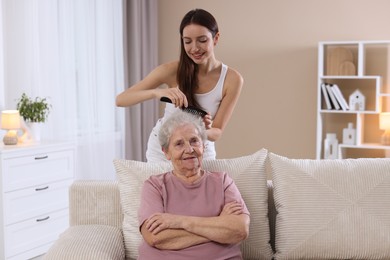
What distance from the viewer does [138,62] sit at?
18.6 ft

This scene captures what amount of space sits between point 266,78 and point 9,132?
2.60 metres

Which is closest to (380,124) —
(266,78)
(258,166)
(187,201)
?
(266,78)

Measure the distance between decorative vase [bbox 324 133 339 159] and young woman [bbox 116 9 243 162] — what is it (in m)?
2.40

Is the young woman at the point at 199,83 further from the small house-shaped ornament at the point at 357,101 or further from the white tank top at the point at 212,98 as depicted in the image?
the small house-shaped ornament at the point at 357,101

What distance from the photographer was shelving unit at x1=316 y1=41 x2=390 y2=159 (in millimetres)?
5125

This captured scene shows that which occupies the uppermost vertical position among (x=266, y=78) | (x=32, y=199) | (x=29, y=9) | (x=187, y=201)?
(x=29, y=9)

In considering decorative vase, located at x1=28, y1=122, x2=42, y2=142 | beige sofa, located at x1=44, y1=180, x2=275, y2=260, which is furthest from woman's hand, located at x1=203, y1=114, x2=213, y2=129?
decorative vase, located at x1=28, y1=122, x2=42, y2=142

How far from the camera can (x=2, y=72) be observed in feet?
13.9

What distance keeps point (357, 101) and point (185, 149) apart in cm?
312

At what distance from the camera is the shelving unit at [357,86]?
5.12m

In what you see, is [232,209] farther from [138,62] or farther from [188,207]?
[138,62]

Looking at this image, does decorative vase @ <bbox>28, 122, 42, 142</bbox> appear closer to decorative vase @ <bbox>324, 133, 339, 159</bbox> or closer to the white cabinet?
the white cabinet

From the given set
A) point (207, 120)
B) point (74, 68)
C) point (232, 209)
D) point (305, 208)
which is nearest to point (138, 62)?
point (74, 68)

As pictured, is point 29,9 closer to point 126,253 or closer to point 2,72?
point 2,72
